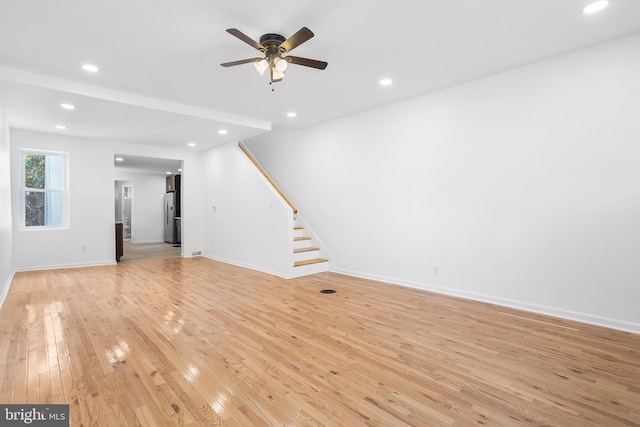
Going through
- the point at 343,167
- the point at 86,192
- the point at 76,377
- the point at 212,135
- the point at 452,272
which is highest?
the point at 212,135

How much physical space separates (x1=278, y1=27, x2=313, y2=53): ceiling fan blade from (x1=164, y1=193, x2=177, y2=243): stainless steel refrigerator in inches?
339

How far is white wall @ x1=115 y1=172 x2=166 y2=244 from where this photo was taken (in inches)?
424

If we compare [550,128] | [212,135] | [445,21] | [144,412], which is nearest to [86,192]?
[212,135]

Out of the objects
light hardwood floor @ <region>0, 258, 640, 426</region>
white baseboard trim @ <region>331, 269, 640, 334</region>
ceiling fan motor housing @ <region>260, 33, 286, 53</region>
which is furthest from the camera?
white baseboard trim @ <region>331, 269, 640, 334</region>

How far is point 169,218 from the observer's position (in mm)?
10539

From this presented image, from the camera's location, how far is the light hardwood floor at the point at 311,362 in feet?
5.83

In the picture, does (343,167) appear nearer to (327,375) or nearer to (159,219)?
(327,375)

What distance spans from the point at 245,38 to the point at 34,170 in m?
6.13

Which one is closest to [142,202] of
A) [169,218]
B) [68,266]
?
[169,218]

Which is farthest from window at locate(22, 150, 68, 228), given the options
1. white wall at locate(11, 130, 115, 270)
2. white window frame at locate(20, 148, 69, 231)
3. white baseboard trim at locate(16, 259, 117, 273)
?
white baseboard trim at locate(16, 259, 117, 273)

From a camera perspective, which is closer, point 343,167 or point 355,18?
point 355,18

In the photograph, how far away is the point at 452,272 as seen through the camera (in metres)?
4.12

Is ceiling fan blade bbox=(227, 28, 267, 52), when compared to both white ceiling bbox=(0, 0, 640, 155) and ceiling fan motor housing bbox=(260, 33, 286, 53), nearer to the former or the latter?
ceiling fan motor housing bbox=(260, 33, 286, 53)

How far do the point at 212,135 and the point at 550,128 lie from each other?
18.2ft
